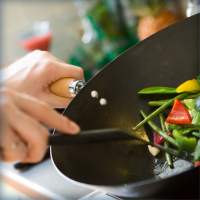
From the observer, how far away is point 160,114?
2.72 ft

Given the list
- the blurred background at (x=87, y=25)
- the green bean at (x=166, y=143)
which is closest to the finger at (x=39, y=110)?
the green bean at (x=166, y=143)

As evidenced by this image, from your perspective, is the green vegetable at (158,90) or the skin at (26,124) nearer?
the skin at (26,124)

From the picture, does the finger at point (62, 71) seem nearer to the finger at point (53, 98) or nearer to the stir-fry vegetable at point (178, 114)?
the finger at point (53, 98)

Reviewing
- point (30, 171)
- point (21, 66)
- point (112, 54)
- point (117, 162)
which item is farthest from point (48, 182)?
point (112, 54)

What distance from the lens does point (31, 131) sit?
416 mm

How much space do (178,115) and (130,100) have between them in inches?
6.5

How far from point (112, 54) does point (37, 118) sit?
1786 millimetres

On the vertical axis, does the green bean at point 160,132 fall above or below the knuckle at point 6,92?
below

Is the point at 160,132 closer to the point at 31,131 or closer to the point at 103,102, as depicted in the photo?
the point at 103,102

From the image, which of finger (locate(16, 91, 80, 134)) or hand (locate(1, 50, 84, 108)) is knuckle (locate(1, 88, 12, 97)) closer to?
finger (locate(16, 91, 80, 134))

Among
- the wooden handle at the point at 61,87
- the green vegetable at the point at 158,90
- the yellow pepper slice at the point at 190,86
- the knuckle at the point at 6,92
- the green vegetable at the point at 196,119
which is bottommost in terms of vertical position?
the green vegetable at the point at 196,119

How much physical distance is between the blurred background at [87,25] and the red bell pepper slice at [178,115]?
494 mm

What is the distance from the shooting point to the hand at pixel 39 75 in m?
0.87

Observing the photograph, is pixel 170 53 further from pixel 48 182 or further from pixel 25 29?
pixel 25 29
